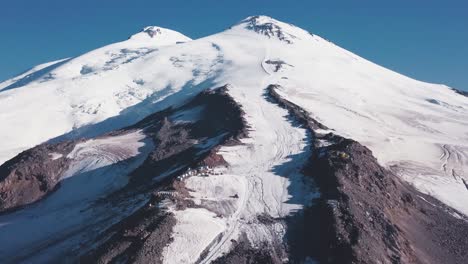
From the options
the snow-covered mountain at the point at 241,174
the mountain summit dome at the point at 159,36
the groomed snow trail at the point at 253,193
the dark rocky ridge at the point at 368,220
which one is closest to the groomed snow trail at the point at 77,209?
the snow-covered mountain at the point at 241,174

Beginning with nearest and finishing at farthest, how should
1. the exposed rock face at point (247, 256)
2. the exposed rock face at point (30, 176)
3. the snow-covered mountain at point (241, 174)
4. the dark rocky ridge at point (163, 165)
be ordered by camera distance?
the exposed rock face at point (247, 256), the dark rocky ridge at point (163, 165), the snow-covered mountain at point (241, 174), the exposed rock face at point (30, 176)

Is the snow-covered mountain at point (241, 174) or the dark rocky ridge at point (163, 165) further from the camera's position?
the snow-covered mountain at point (241, 174)

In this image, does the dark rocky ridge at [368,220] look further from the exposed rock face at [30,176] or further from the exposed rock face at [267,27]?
the exposed rock face at [267,27]

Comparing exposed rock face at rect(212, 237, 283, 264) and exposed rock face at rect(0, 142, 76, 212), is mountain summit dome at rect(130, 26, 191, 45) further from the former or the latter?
exposed rock face at rect(212, 237, 283, 264)

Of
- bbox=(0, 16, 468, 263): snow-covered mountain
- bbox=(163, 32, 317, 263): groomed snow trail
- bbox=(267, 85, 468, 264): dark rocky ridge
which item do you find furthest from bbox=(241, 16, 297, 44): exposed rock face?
bbox=(267, 85, 468, 264): dark rocky ridge

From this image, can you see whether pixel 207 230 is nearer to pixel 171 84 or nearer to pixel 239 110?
pixel 239 110

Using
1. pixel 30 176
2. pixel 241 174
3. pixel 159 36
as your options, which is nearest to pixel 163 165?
pixel 241 174

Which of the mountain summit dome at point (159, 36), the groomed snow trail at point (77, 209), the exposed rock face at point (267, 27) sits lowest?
the groomed snow trail at point (77, 209)

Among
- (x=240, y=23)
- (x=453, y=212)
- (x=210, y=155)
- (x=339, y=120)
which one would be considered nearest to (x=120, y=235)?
(x=210, y=155)
